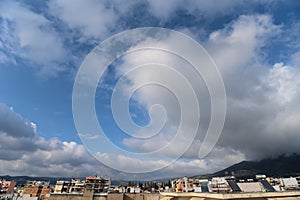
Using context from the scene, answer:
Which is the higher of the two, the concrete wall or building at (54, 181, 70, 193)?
building at (54, 181, 70, 193)

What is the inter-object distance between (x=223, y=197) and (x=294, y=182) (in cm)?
1302

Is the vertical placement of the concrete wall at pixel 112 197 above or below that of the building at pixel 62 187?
below

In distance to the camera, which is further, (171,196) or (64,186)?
(64,186)

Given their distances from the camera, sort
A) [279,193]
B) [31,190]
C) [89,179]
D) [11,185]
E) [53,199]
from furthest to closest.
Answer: [89,179], [11,185], [31,190], [53,199], [279,193]

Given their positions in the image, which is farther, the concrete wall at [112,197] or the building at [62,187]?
the building at [62,187]

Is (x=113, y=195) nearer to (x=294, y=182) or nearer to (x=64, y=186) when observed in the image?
(x=294, y=182)

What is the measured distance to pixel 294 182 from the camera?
681 inches

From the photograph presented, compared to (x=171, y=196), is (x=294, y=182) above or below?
above

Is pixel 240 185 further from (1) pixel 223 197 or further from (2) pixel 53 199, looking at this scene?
(2) pixel 53 199

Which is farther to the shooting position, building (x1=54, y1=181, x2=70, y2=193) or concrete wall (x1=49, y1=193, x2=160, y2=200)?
building (x1=54, y1=181, x2=70, y2=193)

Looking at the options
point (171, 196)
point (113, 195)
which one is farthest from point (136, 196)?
point (171, 196)

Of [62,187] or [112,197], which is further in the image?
[62,187]

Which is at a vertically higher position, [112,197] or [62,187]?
[62,187]

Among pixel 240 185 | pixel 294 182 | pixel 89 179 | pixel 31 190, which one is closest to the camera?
pixel 240 185
